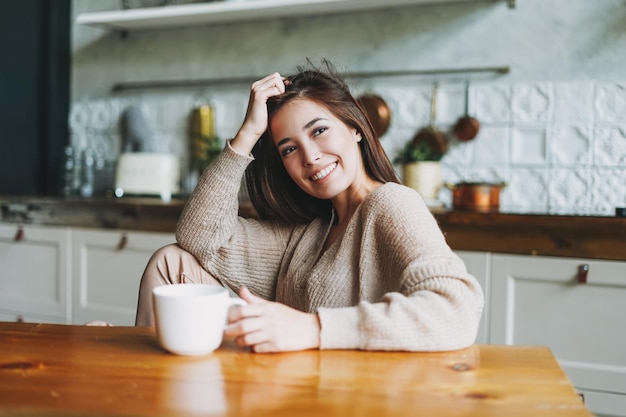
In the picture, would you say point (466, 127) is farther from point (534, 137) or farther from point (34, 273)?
point (34, 273)

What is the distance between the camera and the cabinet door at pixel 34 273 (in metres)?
2.71

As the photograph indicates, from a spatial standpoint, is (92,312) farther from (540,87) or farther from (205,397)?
A: (205,397)

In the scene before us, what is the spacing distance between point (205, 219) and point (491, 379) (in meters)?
0.82

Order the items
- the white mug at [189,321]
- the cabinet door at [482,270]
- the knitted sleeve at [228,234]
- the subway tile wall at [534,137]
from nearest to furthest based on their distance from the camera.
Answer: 1. the white mug at [189,321]
2. the knitted sleeve at [228,234]
3. the cabinet door at [482,270]
4. the subway tile wall at [534,137]

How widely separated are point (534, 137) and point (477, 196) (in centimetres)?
46

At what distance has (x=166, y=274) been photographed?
1388 millimetres

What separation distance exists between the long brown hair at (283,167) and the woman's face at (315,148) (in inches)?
1.0

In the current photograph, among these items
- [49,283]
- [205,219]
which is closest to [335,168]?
[205,219]

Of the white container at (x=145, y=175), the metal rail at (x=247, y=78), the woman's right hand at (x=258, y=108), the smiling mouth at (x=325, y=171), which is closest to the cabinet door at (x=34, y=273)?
the white container at (x=145, y=175)

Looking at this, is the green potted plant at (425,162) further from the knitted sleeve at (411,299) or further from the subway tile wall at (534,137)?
the knitted sleeve at (411,299)

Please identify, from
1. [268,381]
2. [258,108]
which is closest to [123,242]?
[258,108]

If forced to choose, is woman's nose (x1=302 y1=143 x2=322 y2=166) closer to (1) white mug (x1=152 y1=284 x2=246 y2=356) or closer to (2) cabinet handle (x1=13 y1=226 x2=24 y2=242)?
(1) white mug (x1=152 y1=284 x2=246 y2=356)

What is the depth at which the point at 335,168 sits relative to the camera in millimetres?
1364

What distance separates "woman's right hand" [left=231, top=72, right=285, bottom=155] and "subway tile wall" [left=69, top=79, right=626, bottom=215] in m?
1.31
